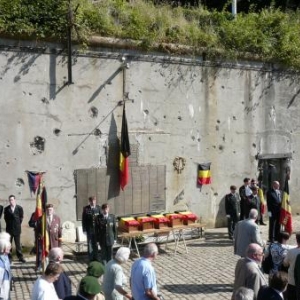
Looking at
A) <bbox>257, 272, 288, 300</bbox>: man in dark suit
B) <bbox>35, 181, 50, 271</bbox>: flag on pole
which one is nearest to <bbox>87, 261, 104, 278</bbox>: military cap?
<bbox>257, 272, 288, 300</bbox>: man in dark suit

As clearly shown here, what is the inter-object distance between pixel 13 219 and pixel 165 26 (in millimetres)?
7861

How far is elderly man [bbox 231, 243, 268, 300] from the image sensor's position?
7.37m

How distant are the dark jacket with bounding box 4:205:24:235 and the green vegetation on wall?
4636mm

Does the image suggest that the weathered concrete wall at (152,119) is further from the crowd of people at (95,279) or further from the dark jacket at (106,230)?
the crowd of people at (95,279)

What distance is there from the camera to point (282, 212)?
44.0ft

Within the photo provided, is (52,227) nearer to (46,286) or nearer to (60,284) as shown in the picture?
(60,284)

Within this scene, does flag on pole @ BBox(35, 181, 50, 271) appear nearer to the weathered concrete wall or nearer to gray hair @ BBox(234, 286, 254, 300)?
the weathered concrete wall

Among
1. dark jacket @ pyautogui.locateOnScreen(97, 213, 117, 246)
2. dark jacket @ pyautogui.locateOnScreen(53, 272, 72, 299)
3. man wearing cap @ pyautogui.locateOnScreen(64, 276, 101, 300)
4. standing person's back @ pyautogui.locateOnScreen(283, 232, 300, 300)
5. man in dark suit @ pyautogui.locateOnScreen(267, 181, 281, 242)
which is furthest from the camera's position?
man in dark suit @ pyautogui.locateOnScreen(267, 181, 281, 242)

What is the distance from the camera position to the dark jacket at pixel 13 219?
1339 centimetres

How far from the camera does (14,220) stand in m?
13.4

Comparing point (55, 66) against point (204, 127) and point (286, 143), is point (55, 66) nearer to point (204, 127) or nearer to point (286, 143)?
point (204, 127)

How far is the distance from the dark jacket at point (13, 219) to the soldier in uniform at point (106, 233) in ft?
7.36

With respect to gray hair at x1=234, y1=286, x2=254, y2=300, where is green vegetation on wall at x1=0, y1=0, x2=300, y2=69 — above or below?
above

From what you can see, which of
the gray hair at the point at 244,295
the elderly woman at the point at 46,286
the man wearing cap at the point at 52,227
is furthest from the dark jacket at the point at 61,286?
the man wearing cap at the point at 52,227
